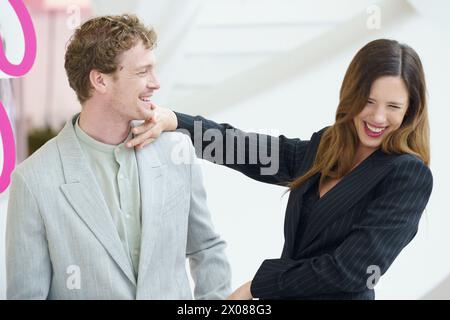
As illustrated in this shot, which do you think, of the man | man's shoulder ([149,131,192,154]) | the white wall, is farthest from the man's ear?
the white wall

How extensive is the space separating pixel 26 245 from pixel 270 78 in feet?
6.40

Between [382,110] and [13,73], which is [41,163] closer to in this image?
[13,73]

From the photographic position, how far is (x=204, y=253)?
210 centimetres

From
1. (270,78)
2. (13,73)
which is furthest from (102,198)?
(270,78)

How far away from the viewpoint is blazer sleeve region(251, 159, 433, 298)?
1.79 m

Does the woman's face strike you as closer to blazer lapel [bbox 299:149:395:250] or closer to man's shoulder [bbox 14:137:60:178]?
blazer lapel [bbox 299:149:395:250]

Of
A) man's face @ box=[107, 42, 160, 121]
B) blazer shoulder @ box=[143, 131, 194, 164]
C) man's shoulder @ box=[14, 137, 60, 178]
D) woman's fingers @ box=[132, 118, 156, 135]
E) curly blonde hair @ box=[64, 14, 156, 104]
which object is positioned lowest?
man's shoulder @ box=[14, 137, 60, 178]

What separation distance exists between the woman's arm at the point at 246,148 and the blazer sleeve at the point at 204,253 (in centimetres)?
6

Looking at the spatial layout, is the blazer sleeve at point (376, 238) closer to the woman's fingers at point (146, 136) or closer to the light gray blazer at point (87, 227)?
the light gray blazer at point (87, 227)

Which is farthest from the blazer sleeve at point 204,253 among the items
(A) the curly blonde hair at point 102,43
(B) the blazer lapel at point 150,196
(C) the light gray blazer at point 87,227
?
(A) the curly blonde hair at point 102,43

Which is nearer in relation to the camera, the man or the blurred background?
the man

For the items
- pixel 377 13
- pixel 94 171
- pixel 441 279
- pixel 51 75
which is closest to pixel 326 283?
pixel 94 171

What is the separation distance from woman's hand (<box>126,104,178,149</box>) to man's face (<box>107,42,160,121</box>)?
0.05m

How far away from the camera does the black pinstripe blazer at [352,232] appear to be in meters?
1.79
